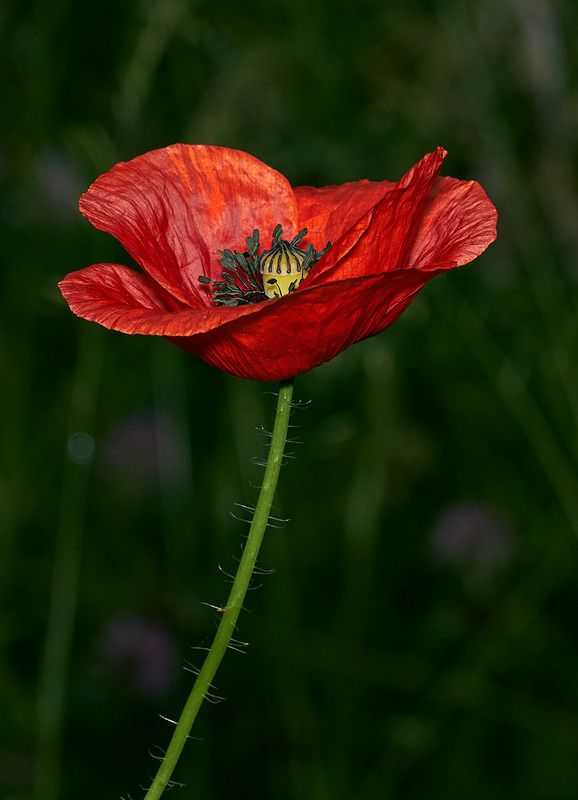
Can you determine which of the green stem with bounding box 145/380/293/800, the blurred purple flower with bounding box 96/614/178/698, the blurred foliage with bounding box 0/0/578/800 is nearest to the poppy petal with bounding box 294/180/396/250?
the green stem with bounding box 145/380/293/800

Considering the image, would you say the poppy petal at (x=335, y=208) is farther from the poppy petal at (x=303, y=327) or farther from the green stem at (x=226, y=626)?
the green stem at (x=226, y=626)

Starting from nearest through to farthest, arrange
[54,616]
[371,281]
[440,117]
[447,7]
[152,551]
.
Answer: [371,281] < [54,616] < [447,7] < [152,551] < [440,117]

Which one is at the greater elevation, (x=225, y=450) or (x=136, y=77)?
(x=136, y=77)

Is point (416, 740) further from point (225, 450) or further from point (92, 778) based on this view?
point (225, 450)

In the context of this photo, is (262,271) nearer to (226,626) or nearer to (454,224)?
→ (454,224)

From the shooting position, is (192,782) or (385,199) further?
(192,782)

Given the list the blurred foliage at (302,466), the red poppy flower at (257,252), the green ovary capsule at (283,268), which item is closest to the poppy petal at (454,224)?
the red poppy flower at (257,252)

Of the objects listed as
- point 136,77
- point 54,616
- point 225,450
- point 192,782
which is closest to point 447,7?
point 136,77

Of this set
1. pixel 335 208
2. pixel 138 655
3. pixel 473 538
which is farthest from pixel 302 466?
pixel 335 208

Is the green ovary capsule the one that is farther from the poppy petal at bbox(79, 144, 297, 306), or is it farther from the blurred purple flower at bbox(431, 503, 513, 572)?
the blurred purple flower at bbox(431, 503, 513, 572)

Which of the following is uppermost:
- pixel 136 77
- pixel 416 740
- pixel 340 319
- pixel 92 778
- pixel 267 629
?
pixel 136 77
